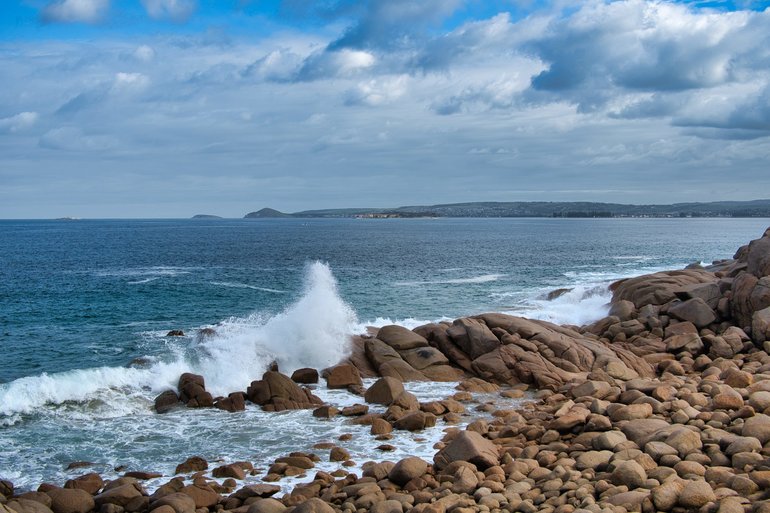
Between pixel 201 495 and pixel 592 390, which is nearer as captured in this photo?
pixel 201 495

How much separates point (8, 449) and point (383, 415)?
36.6 ft

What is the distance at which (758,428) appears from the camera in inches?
619

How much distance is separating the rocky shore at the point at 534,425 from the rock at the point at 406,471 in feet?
0.11

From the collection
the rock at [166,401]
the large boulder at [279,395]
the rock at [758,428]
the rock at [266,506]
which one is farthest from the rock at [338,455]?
the rock at [758,428]

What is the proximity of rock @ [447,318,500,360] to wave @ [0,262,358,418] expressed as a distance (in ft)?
15.9

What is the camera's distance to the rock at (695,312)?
3141 centimetres

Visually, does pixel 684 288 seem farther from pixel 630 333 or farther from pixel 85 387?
pixel 85 387

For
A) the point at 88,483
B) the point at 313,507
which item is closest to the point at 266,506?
the point at 313,507

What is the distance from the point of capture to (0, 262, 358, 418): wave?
23.8 meters

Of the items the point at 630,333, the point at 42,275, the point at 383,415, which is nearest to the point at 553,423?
the point at 383,415

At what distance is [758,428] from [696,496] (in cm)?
402

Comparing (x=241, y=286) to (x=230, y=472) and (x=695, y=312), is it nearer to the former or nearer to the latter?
(x=695, y=312)

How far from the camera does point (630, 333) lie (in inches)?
1262

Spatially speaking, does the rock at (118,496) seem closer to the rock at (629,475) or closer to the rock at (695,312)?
the rock at (629,475)
